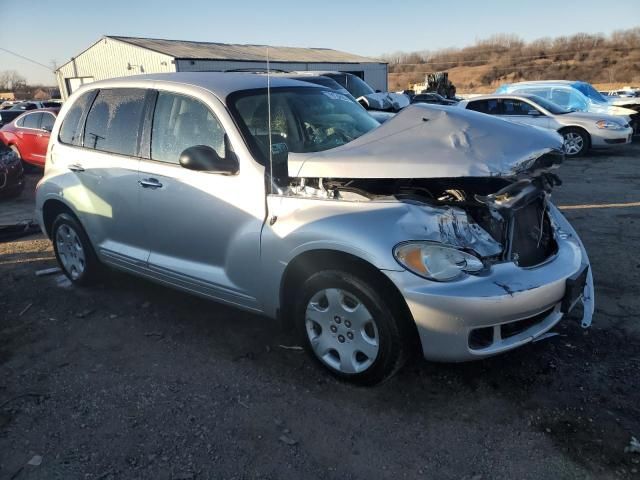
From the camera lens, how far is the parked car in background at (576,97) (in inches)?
529

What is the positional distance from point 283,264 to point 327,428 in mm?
965

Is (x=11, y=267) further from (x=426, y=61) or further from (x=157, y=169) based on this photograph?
(x=426, y=61)

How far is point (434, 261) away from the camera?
2.54 meters

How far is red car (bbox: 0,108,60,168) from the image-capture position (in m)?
11.0

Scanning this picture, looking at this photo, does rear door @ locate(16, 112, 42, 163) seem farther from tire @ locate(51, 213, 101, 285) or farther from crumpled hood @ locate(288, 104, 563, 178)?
crumpled hood @ locate(288, 104, 563, 178)

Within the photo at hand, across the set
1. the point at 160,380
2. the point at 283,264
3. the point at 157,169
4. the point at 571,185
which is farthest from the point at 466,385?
the point at 571,185

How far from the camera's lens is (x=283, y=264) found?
2971 millimetres

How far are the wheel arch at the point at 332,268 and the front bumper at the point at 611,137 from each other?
10873 millimetres

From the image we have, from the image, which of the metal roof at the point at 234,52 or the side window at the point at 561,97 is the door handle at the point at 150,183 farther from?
the metal roof at the point at 234,52

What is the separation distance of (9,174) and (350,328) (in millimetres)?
8591

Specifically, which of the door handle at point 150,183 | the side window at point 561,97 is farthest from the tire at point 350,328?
the side window at point 561,97

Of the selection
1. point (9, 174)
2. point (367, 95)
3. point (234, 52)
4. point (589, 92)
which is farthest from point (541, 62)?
point (9, 174)

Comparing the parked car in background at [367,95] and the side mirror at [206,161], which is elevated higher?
the parked car in background at [367,95]

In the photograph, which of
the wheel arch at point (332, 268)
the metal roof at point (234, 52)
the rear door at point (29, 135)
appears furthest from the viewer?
the metal roof at point (234, 52)
